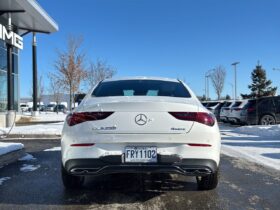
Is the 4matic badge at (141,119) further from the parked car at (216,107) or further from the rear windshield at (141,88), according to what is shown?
the parked car at (216,107)

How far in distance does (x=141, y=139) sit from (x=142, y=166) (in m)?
Answer: 0.30

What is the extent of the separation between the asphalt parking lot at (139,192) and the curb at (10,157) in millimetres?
545

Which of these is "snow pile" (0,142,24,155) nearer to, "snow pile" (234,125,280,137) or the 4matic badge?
the 4matic badge

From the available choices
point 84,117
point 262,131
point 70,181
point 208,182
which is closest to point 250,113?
point 262,131

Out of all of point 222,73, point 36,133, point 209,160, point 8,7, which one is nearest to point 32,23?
point 8,7

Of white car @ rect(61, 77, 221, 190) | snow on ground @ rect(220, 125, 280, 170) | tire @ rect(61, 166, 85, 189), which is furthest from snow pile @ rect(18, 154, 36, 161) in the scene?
snow on ground @ rect(220, 125, 280, 170)

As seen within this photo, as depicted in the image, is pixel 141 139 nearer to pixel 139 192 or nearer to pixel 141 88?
pixel 139 192

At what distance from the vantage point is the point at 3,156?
786cm

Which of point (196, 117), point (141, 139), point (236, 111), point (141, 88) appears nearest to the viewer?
point (141, 139)

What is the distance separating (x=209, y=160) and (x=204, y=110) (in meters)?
0.59

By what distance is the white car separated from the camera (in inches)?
185

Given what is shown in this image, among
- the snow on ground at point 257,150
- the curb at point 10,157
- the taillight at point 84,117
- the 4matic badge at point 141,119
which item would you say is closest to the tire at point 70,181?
the taillight at point 84,117

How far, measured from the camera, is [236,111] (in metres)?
20.9

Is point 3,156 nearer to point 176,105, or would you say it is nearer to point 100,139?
point 100,139
